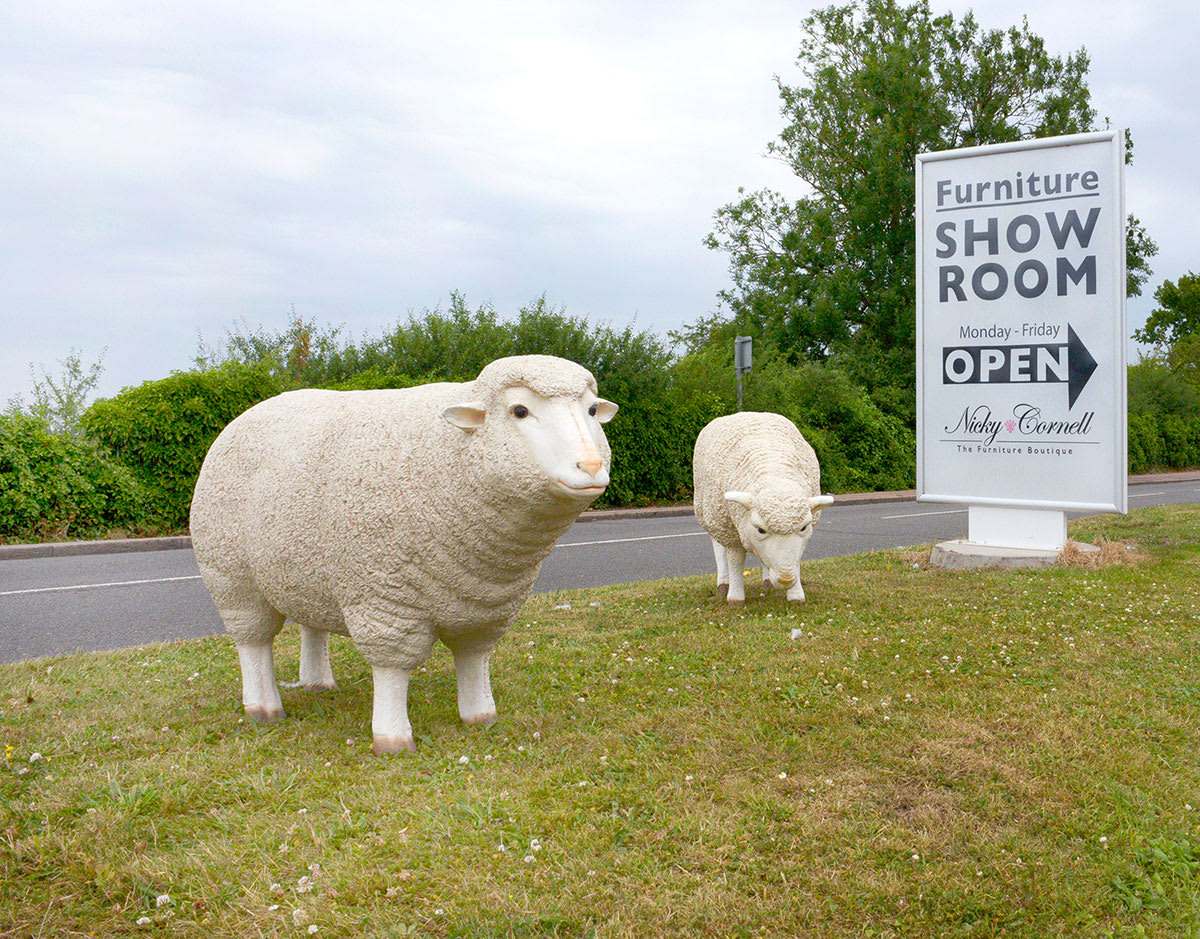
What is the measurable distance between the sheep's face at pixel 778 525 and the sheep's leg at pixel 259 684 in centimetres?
336

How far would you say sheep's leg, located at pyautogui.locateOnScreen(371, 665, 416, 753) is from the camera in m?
4.28

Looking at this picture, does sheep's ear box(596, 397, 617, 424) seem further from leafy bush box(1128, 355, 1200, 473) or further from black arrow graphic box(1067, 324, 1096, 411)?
leafy bush box(1128, 355, 1200, 473)

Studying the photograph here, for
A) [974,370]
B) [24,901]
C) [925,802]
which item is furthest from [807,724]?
[974,370]

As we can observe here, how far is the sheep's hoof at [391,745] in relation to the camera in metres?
4.28

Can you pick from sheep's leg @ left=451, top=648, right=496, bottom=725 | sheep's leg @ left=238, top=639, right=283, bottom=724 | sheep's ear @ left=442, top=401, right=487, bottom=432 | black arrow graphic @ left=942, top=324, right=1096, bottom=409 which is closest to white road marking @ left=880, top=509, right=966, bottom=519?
black arrow graphic @ left=942, top=324, right=1096, bottom=409

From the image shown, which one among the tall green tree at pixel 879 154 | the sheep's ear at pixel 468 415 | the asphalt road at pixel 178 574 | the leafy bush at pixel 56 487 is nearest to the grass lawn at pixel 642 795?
the asphalt road at pixel 178 574

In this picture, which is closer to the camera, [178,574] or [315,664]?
[315,664]

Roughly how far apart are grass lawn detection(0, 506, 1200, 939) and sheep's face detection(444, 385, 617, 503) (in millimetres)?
1282

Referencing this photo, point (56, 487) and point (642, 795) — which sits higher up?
point (56, 487)

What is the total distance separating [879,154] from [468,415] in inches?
1118

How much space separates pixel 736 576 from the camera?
7789mm

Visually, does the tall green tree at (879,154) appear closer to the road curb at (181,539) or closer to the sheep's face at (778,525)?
the road curb at (181,539)

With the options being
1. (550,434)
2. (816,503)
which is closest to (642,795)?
(550,434)

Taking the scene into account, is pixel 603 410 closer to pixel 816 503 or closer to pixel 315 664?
pixel 315 664
